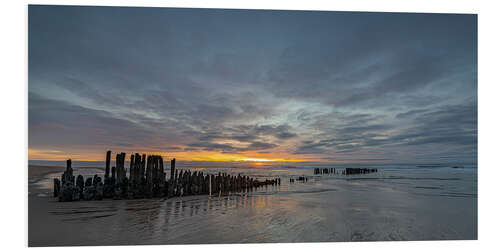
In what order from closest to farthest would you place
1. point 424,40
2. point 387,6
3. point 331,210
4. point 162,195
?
point 387,6, point 424,40, point 331,210, point 162,195

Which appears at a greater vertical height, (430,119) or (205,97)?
(205,97)

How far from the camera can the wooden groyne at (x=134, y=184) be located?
843 centimetres

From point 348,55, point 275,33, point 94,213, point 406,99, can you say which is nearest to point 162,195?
point 94,213

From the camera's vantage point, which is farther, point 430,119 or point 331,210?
point 430,119

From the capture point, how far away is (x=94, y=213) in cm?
667

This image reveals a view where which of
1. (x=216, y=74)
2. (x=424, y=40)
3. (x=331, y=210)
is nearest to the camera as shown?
(x=424, y=40)

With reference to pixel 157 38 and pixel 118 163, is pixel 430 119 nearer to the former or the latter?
pixel 157 38

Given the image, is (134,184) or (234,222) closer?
(234,222)

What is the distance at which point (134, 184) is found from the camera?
30.6ft

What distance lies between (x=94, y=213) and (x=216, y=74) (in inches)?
209

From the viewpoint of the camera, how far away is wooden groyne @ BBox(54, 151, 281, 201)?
843cm

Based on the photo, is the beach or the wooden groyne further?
the wooden groyne

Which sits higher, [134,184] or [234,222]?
[134,184]

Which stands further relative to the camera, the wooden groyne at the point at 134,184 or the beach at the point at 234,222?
the wooden groyne at the point at 134,184
